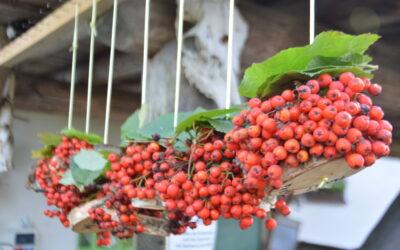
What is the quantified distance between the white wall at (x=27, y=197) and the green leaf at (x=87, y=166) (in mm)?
1995

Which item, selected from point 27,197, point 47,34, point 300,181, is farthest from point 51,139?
point 27,197

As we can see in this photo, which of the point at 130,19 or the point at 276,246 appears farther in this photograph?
the point at 276,246

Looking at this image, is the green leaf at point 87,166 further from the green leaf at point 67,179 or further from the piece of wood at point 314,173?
the piece of wood at point 314,173

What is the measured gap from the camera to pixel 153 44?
1.45 m

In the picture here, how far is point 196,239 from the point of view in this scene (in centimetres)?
258

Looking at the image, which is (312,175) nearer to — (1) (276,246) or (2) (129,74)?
(2) (129,74)

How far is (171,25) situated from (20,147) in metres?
1.84

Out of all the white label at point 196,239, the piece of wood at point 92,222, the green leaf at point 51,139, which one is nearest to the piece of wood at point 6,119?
the white label at point 196,239

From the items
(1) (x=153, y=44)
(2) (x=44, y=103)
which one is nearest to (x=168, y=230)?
(1) (x=153, y=44)

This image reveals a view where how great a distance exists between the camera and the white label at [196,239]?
2467mm

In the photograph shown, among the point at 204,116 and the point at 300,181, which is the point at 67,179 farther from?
the point at 300,181

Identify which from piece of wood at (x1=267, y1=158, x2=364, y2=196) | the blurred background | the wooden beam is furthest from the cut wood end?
the wooden beam

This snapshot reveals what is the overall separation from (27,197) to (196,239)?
0.99m

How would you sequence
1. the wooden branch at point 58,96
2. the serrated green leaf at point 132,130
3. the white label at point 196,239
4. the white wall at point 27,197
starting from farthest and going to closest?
→ the white wall at point 27,197 < the wooden branch at point 58,96 < the white label at point 196,239 < the serrated green leaf at point 132,130
